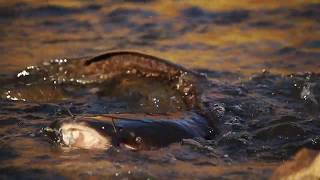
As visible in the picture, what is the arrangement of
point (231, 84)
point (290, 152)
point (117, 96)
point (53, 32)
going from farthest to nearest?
point (53, 32)
point (231, 84)
point (117, 96)
point (290, 152)

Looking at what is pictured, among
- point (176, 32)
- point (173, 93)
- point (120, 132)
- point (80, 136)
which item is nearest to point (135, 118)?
point (120, 132)

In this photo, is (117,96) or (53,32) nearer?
(117,96)

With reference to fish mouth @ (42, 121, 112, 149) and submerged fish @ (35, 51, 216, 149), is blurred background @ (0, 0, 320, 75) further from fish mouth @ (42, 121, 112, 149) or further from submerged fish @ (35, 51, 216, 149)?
fish mouth @ (42, 121, 112, 149)

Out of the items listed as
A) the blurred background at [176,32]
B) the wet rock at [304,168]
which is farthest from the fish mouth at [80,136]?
the blurred background at [176,32]

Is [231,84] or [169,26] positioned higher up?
[169,26]

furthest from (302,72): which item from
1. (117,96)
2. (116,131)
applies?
(116,131)

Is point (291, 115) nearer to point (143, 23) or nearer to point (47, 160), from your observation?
point (47, 160)

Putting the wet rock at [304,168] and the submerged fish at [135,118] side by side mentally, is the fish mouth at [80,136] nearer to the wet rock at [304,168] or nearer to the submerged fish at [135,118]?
the submerged fish at [135,118]
